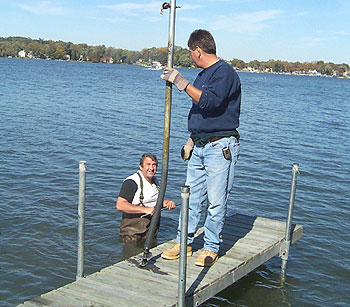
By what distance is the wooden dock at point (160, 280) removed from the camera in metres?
5.02

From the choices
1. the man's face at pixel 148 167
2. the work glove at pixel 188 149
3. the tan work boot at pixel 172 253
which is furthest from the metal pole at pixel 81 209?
the man's face at pixel 148 167

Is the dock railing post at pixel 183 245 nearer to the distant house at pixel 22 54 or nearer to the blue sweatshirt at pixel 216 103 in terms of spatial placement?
the blue sweatshirt at pixel 216 103

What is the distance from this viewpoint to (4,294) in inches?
266

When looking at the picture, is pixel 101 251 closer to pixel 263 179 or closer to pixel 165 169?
pixel 165 169

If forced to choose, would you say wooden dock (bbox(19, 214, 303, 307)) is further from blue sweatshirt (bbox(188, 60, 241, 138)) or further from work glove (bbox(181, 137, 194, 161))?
blue sweatshirt (bbox(188, 60, 241, 138))

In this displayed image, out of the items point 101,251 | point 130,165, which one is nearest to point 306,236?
point 101,251

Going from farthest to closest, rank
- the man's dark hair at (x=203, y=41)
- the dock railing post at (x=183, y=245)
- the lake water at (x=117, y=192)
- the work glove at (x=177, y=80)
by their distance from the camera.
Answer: the lake water at (x=117, y=192), the man's dark hair at (x=203, y=41), the work glove at (x=177, y=80), the dock railing post at (x=183, y=245)

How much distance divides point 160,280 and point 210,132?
172cm

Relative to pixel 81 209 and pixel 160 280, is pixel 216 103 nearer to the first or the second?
pixel 81 209

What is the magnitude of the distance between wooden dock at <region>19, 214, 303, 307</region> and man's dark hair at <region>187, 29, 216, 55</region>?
251 cm

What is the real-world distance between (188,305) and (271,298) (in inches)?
94.2

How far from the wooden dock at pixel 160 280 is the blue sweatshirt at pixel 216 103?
1.59 m

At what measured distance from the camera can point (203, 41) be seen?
18.0 feet

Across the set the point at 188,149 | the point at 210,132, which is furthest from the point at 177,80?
the point at 188,149
